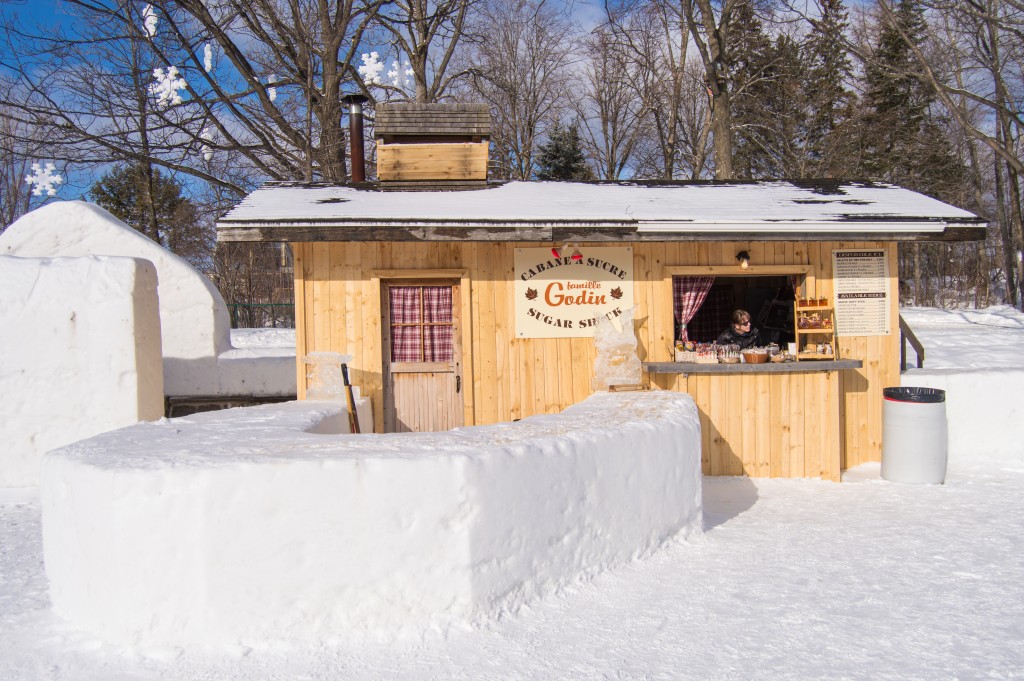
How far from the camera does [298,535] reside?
3.62 m

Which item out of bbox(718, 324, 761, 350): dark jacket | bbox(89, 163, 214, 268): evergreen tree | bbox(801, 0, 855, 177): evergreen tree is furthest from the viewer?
bbox(89, 163, 214, 268): evergreen tree

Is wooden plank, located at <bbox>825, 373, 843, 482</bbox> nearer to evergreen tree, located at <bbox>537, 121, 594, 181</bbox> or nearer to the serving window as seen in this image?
the serving window

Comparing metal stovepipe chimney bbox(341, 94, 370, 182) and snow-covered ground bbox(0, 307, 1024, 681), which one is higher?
metal stovepipe chimney bbox(341, 94, 370, 182)

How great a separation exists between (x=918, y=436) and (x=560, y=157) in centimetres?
2060

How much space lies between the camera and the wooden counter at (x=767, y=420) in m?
7.43

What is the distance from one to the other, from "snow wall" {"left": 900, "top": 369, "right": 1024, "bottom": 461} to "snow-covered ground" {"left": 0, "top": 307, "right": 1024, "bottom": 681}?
7.83ft

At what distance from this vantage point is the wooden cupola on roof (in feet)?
28.4

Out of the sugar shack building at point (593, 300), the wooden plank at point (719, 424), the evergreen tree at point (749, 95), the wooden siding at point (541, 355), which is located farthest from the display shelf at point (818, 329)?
the evergreen tree at point (749, 95)

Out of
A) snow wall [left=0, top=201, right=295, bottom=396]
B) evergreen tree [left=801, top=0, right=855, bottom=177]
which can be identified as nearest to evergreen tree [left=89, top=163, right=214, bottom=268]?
snow wall [left=0, top=201, right=295, bottom=396]

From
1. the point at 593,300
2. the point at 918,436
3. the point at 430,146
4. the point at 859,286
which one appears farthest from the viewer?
the point at 430,146

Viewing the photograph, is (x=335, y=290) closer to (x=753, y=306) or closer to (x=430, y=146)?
(x=430, y=146)

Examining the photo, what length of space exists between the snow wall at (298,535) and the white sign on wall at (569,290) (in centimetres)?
345

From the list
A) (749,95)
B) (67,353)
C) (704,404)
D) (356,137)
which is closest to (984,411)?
Result: (704,404)

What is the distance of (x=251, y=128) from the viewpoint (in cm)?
1800
